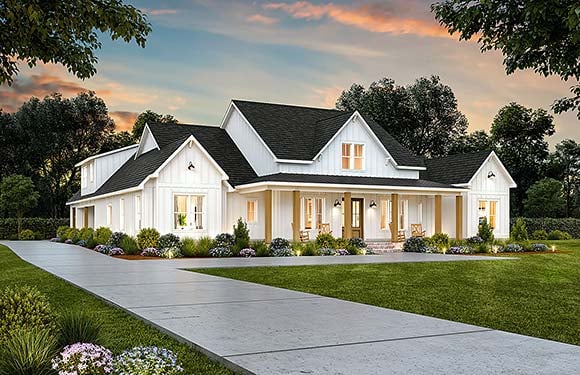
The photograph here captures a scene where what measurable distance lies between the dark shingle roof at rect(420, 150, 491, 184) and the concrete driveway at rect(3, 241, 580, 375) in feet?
82.3

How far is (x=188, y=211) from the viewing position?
92.4 feet

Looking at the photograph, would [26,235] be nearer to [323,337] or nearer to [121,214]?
[121,214]

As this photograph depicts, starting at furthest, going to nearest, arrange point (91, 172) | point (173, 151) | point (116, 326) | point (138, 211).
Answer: point (91, 172), point (138, 211), point (173, 151), point (116, 326)

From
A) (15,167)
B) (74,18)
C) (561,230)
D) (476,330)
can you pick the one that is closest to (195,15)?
(74,18)

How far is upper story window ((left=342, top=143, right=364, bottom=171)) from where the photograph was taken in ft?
103

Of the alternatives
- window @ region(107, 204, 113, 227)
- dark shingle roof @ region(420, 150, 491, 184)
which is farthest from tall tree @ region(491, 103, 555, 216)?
window @ region(107, 204, 113, 227)

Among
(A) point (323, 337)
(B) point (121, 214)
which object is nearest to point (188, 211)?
(B) point (121, 214)

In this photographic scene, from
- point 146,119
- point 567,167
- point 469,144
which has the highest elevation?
point 146,119

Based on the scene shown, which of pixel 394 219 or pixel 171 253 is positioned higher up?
pixel 394 219

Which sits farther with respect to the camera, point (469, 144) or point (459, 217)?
point (469, 144)

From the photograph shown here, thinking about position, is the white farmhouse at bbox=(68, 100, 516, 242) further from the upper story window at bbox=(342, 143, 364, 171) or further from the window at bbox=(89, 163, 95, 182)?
the window at bbox=(89, 163, 95, 182)

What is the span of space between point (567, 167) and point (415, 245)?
1584 inches

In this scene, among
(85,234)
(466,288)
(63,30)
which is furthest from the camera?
(85,234)

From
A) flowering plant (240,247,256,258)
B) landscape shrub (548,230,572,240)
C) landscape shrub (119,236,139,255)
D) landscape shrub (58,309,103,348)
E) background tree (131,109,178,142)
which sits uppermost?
background tree (131,109,178,142)
